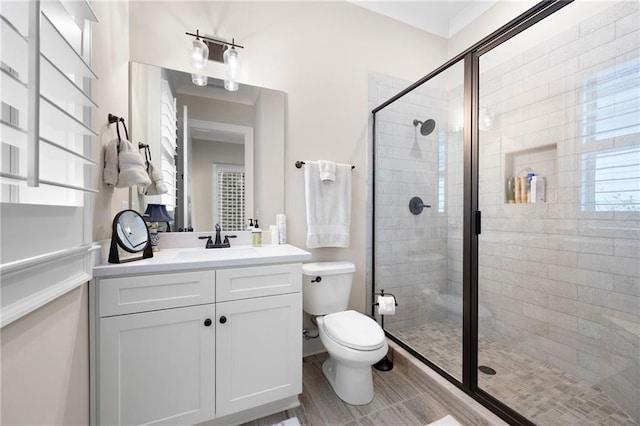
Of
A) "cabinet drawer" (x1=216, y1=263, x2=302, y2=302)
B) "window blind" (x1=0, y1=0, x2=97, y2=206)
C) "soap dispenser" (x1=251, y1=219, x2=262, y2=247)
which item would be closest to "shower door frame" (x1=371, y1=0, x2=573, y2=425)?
"cabinet drawer" (x1=216, y1=263, x2=302, y2=302)

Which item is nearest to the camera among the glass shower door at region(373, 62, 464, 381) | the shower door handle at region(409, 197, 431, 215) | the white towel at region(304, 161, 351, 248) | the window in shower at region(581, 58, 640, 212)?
the window in shower at region(581, 58, 640, 212)

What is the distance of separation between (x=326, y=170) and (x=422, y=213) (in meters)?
0.85

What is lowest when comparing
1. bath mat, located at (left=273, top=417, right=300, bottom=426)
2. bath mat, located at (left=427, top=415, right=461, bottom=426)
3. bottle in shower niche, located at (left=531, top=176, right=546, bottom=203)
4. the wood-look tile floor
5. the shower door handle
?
the wood-look tile floor

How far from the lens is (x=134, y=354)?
1134 mm

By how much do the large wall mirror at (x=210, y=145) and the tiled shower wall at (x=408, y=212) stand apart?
88 centimetres

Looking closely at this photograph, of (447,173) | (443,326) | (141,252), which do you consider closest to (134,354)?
(141,252)

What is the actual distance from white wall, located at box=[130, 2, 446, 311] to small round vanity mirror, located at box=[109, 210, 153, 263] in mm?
919

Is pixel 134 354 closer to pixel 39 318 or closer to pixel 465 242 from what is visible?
pixel 39 318

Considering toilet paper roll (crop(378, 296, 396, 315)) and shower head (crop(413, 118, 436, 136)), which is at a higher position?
shower head (crop(413, 118, 436, 136))

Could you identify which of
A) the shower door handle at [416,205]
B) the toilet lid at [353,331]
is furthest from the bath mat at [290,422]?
the shower door handle at [416,205]

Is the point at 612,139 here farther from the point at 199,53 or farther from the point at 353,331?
the point at 199,53

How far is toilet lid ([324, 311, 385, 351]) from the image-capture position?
1.45 metres

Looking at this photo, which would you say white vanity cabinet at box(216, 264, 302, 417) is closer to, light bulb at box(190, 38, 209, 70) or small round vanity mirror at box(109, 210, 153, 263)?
small round vanity mirror at box(109, 210, 153, 263)

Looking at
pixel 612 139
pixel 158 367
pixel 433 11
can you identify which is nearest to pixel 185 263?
pixel 158 367
